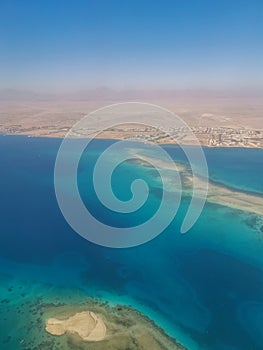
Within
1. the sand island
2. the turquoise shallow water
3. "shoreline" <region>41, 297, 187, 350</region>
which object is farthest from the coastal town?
the sand island

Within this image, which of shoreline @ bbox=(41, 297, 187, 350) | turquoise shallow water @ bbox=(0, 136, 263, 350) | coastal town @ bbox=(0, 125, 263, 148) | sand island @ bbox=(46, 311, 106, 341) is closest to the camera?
shoreline @ bbox=(41, 297, 187, 350)

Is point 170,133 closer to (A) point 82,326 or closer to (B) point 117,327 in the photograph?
(B) point 117,327

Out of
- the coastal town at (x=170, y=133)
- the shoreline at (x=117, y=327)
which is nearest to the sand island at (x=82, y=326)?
the shoreline at (x=117, y=327)

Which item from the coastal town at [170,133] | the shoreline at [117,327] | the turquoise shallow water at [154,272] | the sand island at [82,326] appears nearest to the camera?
the shoreline at [117,327]

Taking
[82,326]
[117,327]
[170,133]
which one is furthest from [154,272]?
[170,133]

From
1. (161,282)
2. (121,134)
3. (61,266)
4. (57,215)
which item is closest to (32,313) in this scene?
(61,266)

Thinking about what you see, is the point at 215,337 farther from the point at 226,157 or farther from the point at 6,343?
the point at 226,157

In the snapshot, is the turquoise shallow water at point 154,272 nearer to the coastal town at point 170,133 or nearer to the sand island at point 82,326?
the sand island at point 82,326

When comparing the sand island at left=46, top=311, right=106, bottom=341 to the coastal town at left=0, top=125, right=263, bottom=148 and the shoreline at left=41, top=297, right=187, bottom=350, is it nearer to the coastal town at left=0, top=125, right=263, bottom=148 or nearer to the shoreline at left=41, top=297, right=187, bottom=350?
the shoreline at left=41, top=297, right=187, bottom=350

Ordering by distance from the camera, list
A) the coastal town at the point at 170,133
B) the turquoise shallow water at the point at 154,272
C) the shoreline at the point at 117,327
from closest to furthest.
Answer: the shoreline at the point at 117,327 → the turquoise shallow water at the point at 154,272 → the coastal town at the point at 170,133
